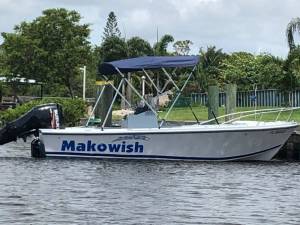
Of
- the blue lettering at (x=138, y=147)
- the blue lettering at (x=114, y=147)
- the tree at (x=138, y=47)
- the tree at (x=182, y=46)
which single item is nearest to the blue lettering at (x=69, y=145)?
the blue lettering at (x=114, y=147)

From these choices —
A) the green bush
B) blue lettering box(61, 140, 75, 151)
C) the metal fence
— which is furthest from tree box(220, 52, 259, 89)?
blue lettering box(61, 140, 75, 151)

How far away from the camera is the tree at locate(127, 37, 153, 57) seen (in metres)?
76.2

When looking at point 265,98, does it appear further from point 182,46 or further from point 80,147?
point 182,46

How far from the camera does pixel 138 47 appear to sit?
78375 mm

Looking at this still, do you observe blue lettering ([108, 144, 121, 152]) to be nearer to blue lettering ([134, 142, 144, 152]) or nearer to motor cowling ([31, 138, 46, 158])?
blue lettering ([134, 142, 144, 152])

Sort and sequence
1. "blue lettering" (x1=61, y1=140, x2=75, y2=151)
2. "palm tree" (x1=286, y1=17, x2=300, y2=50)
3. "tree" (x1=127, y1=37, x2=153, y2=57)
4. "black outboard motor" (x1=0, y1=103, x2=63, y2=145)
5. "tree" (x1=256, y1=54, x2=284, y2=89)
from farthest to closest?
"tree" (x1=127, y1=37, x2=153, y2=57), "tree" (x1=256, y1=54, x2=284, y2=89), "palm tree" (x1=286, y1=17, x2=300, y2=50), "black outboard motor" (x1=0, y1=103, x2=63, y2=145), "blue lettering" (x1=61, y1=140, x2=75, y2=151)

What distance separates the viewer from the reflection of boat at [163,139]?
27.0 metres

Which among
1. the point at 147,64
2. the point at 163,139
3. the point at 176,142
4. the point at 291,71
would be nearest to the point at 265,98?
the point at 291,71

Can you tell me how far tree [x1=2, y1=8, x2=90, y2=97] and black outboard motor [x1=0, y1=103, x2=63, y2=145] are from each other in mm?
39469

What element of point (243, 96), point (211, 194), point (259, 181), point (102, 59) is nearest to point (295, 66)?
point (243, 96)

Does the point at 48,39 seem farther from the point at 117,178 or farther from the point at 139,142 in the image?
the point at 117,178

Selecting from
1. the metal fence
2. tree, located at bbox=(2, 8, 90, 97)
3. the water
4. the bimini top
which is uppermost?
tree, located at bbox=(2, 8, 90, 97)

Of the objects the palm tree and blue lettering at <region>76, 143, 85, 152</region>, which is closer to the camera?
blue lettering at <region>76, 143, 85, 152</region>

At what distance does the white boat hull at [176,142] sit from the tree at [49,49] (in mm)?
40476
